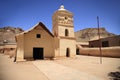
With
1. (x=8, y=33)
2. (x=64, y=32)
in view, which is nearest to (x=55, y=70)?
(x=64, y=32)

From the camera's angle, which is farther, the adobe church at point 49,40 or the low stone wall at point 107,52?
the low stone wall at point 107,52

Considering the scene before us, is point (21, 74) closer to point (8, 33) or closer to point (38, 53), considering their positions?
point (38, 53)

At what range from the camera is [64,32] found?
2544cm

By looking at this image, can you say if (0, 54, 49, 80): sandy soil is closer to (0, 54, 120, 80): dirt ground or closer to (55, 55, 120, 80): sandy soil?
(0, 54, 120, 80): dirt ground

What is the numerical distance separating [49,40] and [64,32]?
355 centimetres

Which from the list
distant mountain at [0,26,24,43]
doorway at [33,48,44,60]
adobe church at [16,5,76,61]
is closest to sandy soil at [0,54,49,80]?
adobe church at [16,5,76,61]

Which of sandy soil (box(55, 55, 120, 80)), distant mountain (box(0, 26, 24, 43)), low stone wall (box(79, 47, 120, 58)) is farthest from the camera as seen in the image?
→ distant mountain (box(0, 26, 24, 43))

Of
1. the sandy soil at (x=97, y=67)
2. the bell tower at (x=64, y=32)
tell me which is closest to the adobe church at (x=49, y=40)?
the bell tower at (x=64, y=32)

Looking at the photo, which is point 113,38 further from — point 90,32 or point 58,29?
point 90,32

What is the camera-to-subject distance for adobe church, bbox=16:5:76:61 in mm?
21250

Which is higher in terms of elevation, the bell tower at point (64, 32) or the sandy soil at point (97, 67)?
the bell tower at point (64, 32)

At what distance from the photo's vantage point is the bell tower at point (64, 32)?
2456 centimetres

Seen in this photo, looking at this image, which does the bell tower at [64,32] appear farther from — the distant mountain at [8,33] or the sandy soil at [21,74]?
the distant mountain at [8,33]

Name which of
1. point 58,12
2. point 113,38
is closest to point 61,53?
point 58,12
